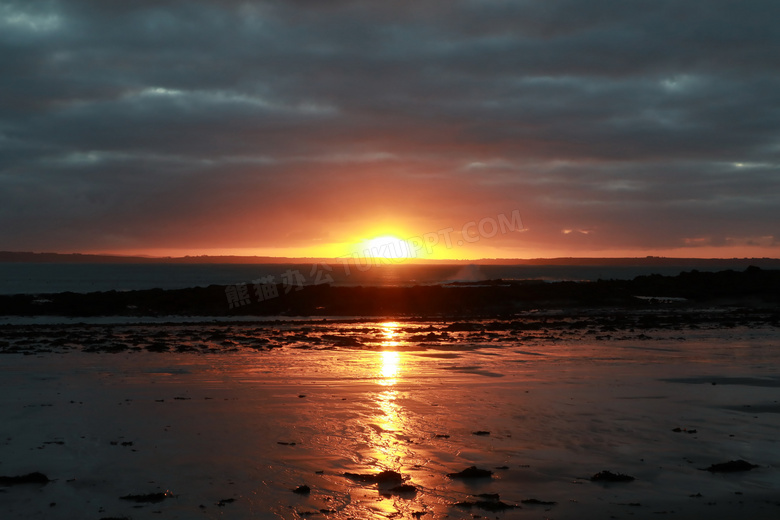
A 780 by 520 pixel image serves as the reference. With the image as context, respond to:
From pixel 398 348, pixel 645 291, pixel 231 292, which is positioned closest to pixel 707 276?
pixel 645 291

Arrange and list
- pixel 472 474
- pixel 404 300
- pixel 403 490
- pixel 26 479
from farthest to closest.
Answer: pixel 404 300 → pixel 472 474 → pixel 26 479 → pixel 403 490

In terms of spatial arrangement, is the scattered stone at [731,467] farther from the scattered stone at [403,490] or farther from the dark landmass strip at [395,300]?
the dark landmass strip at [395,300]

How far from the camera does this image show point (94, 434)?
9.48 m

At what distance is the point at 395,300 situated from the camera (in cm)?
4375

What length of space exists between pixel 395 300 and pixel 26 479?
120ft

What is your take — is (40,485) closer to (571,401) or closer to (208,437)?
(208,437)

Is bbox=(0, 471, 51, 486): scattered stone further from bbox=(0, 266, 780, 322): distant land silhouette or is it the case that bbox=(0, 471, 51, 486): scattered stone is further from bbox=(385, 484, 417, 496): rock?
bbox=(0, 266, 780, 322): distant land silhouette

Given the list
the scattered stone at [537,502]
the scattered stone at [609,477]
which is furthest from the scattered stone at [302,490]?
the scattered stone at [609,477]

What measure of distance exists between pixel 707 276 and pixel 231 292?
128ft

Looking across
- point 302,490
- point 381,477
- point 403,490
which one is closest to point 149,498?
point 302,490

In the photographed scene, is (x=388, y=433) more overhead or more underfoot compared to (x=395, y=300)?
more underfoot

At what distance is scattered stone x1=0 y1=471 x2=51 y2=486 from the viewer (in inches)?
287

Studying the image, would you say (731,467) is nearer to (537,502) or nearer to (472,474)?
(537,502)

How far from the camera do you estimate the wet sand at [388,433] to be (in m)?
6.90
